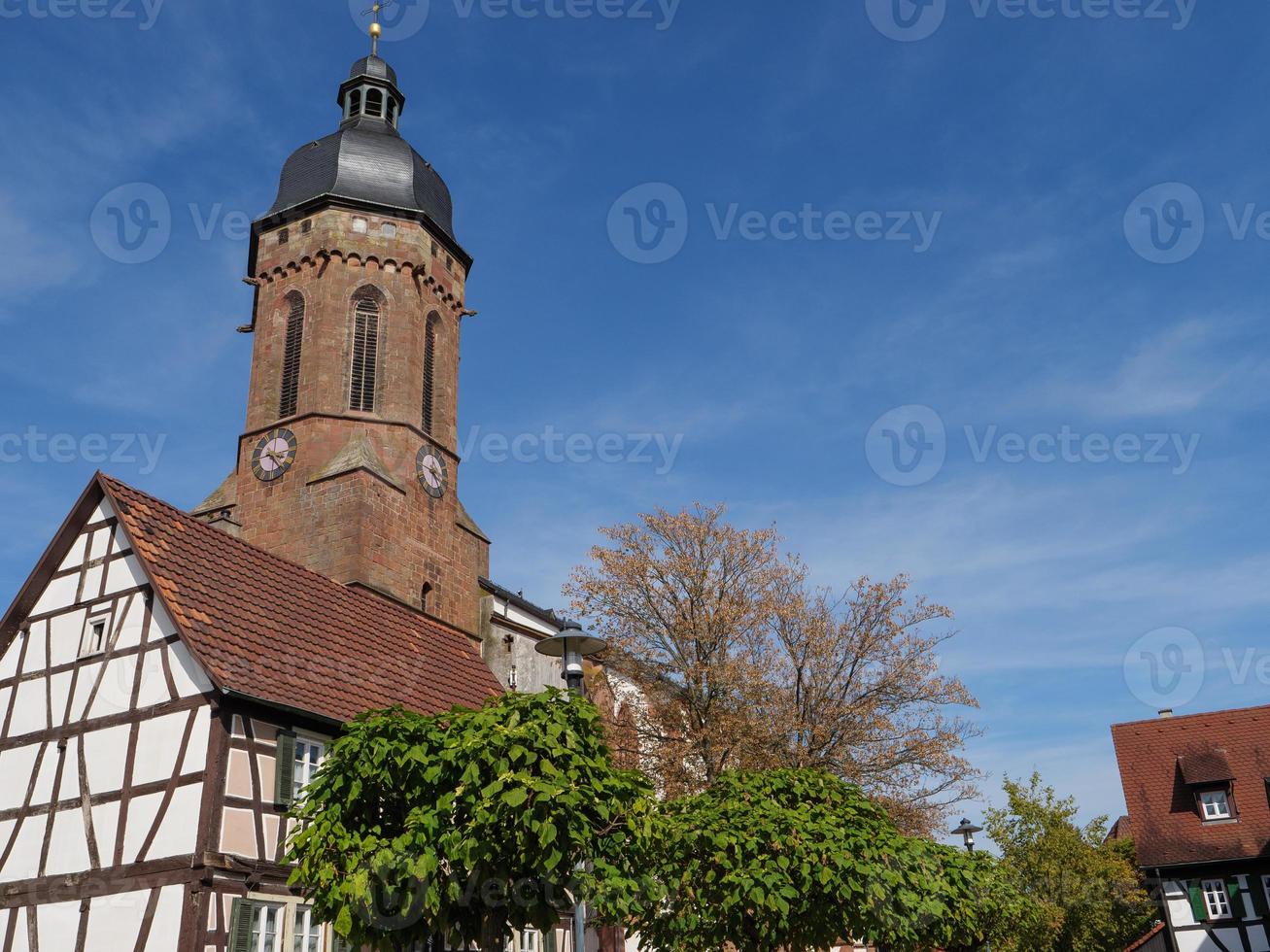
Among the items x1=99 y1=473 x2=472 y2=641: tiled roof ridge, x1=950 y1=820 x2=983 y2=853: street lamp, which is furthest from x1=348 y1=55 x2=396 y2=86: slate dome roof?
x1=950 y1=820 x2=983 y2=853: street lamp

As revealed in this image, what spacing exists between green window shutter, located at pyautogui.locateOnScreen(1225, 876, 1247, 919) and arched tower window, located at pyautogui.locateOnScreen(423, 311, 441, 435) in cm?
2760

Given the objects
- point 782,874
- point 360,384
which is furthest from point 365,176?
point 782,874

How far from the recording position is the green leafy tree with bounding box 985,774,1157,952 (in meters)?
33.0

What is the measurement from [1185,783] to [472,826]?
102 feet

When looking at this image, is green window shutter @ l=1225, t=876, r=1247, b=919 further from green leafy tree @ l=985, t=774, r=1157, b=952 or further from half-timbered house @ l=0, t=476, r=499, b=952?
half-timbered house @ l=0, t=476, r=499, b=952

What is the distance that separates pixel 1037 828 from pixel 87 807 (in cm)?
2746

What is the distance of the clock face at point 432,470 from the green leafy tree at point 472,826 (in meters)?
22.5

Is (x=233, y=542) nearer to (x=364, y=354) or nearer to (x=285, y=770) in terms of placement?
(x=285, y=770)

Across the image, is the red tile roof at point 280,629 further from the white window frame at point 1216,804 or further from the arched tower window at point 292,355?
the white window frame at point 1216,804

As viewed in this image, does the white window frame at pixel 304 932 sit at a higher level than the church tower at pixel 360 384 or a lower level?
lower

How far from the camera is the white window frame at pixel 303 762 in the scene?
1820cm

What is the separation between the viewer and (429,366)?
125ft

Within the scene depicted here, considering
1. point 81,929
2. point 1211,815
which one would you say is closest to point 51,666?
point 81,929

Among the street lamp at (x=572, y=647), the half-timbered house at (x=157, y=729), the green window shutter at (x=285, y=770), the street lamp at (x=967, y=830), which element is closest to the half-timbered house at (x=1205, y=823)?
the street lamp at (x=967, y=830)
